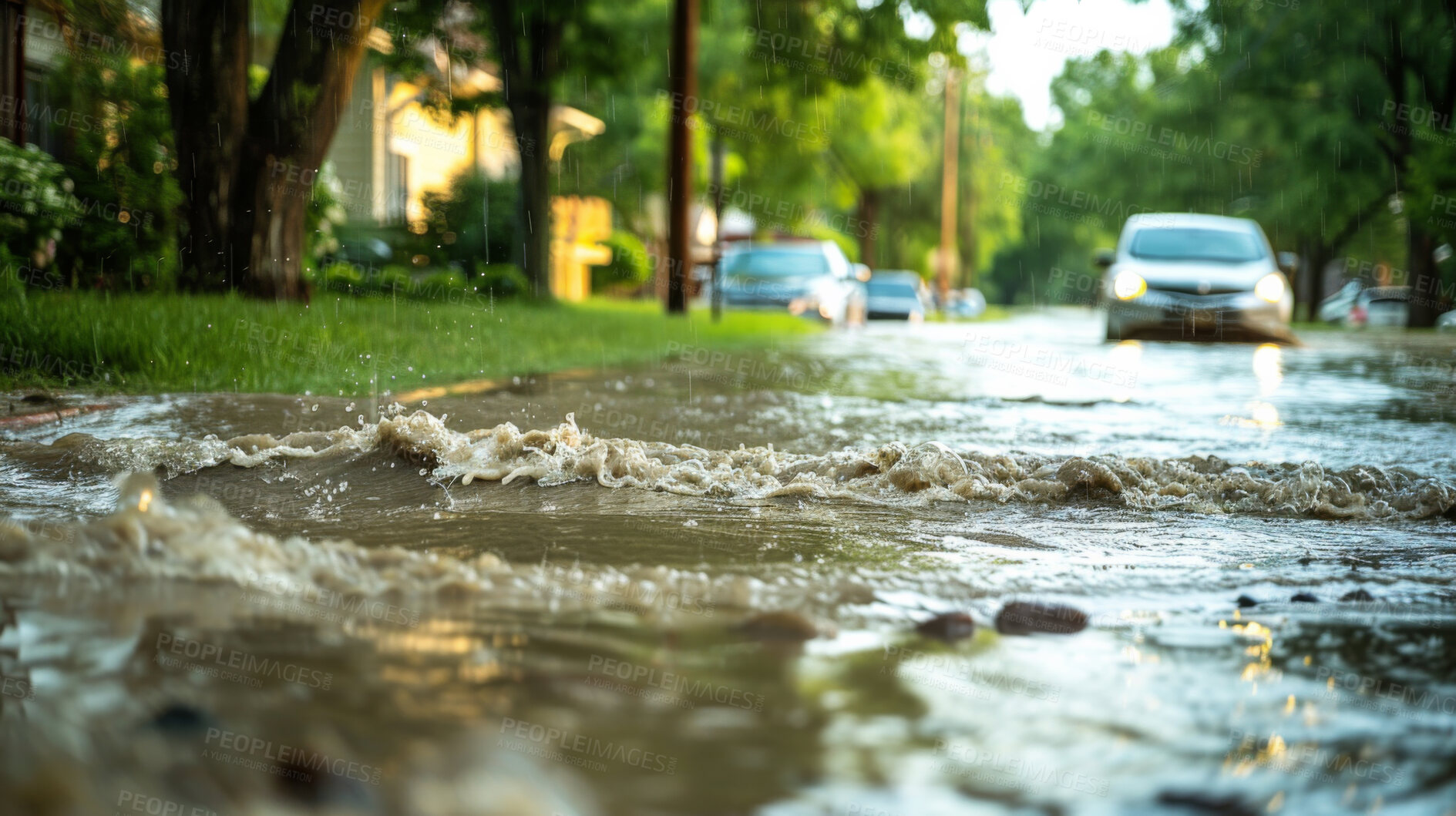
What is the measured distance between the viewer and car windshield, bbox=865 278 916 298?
3434 centimetres

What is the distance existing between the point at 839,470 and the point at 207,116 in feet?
26.3

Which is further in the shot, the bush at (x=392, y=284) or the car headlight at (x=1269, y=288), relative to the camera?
the car headlight at (x=1269, y=288)

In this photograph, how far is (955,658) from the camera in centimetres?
283

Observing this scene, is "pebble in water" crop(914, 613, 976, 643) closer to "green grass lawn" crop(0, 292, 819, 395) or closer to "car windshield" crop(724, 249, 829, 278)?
"green grass lawn" crop(0, 292, 819, 395)

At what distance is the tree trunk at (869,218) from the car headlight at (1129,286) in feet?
107

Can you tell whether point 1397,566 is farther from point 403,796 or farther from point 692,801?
point 403,796

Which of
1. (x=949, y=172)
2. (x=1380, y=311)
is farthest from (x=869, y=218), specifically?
(x=1380, y=311)

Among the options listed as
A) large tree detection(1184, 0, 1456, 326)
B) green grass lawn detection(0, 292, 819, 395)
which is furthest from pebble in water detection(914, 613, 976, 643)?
large tree detection(1184, 0, 1456, 326)

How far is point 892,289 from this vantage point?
3462 cm

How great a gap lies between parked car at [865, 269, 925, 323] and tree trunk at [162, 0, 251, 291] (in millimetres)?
23086

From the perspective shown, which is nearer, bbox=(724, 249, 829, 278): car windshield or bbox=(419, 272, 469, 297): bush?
bbox=(419, 272, 469, 297): bush

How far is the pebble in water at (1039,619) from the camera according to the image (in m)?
3.07

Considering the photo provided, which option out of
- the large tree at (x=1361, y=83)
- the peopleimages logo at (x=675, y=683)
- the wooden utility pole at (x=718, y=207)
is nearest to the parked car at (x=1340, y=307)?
the large tree at (x=1361, y=83)

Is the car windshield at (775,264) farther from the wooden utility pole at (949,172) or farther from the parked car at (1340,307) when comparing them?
the wooden utility pole at (949,172)
